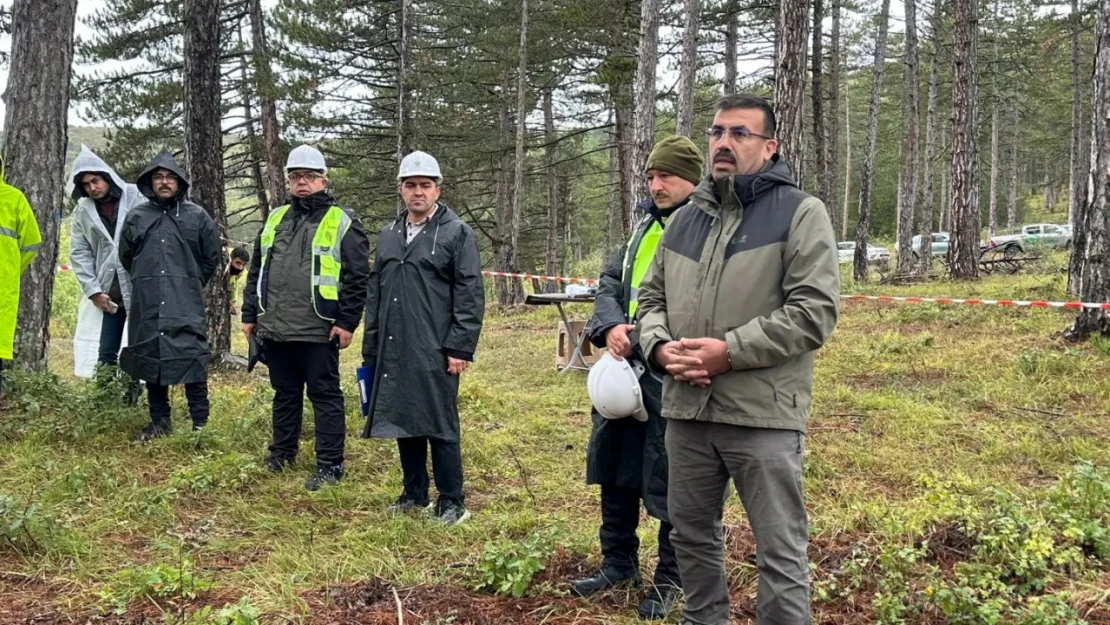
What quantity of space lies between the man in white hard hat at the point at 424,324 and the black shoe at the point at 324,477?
0.65 meters

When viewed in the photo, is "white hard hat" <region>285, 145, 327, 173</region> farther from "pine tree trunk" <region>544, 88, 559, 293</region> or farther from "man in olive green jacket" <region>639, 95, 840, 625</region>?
"pine tree trunk" <region>544, 88, 559, 293</region>

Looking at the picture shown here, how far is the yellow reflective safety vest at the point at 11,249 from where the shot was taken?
4.82 metres

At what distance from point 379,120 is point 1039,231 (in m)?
26.4

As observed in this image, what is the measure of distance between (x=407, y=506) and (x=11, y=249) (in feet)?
10.5

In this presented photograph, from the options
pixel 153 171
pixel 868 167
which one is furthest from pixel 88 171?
pixel 868 167

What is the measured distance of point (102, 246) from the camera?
5715 millimetres

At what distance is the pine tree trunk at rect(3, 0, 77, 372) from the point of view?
6.29 m

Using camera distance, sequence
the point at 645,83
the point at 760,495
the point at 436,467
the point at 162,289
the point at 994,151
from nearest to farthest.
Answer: the point at 760,495 → the point at 436,467 → the point at 162,289 → the point at 645,83 → the point at 994,151

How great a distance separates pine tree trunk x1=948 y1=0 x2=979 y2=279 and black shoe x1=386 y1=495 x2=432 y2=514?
47.0 feet

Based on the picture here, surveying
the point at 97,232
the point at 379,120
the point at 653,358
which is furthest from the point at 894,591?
the point at 379,120

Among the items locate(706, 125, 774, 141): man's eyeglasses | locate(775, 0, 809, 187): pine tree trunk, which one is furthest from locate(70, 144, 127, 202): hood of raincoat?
locate(775, 0, 809, 187): pine tree trunk

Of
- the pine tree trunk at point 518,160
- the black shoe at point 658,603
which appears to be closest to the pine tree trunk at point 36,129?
the black shoe at point 658,603

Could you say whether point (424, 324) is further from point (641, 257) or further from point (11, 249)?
point (11, 249)

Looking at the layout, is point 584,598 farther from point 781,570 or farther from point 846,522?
point 846,522
